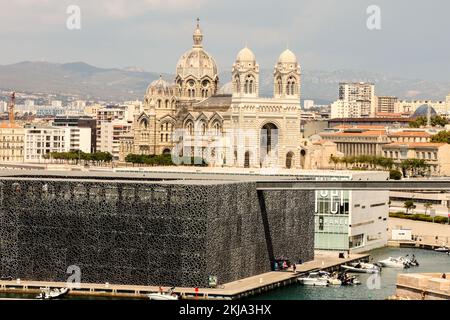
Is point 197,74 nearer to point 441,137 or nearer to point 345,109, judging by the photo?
point 441,137

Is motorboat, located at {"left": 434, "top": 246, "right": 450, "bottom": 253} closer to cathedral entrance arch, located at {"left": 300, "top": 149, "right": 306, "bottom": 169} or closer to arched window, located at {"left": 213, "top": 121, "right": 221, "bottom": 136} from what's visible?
cathedral entrance arch, located at {"left": 300, "top": 149, "right": 306, "bottom": 169}

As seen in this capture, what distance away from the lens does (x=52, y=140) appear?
11681 cm

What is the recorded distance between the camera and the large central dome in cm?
10194

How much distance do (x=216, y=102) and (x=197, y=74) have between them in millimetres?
5042

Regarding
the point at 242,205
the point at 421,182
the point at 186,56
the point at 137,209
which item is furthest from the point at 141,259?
the point at 186,56

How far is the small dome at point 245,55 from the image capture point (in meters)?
93.4

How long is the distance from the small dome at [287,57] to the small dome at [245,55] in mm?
2012

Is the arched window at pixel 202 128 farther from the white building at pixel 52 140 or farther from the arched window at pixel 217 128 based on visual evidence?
the white building at pixel 52 140

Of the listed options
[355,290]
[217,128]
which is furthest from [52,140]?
[355,290]

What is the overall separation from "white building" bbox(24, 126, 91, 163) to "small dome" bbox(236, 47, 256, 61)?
2426 centimetres

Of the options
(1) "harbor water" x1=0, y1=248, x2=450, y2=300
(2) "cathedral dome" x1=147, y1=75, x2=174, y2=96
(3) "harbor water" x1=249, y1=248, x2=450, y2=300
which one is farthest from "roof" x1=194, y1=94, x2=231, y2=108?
(1) "harbor water" x1=0, y1=248, x2=450, y2=300

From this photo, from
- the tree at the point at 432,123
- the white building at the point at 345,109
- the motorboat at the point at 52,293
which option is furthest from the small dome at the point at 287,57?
the white building at the point at 345,109
